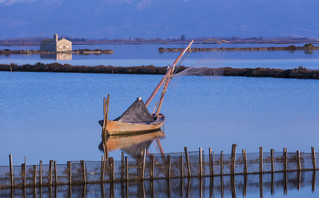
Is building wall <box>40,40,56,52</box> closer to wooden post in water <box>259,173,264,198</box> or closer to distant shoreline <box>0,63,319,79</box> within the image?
distant shoreline <box>0,63,319,79</box>

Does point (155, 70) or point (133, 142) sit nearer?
point (133, 142)

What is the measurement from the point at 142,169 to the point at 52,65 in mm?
49827

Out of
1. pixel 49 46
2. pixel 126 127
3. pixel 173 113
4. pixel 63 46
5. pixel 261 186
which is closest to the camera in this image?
pixel 261 186

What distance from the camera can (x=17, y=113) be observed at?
3578 cm

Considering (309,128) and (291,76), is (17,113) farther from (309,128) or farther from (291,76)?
(291,76)

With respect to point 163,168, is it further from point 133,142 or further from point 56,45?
point 56,45

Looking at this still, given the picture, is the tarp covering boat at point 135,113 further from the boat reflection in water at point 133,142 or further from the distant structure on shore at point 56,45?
the distant structure on shore at point 56,45

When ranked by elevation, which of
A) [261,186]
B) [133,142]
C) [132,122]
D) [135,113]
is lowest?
[261,186]

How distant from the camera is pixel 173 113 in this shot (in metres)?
34.5

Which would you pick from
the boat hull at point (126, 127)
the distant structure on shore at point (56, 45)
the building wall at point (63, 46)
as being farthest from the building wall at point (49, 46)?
the boat hull at point (126, 127)

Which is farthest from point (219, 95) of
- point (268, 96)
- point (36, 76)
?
point (36, 76)

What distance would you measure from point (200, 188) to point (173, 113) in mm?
17246

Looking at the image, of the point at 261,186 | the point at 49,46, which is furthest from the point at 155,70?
the point at 49,46

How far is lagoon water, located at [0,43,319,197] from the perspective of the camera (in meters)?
24.4
